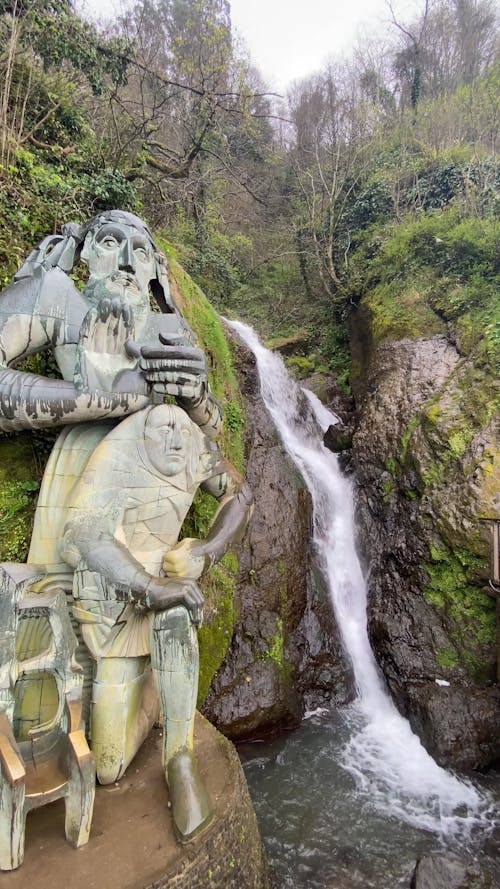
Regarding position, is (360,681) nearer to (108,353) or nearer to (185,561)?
(185,561)

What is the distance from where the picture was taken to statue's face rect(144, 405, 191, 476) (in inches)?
121

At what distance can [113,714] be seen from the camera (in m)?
2.84

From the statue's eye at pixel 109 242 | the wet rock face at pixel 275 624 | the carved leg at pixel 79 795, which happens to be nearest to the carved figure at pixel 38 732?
the carved leg at pixel 79 795

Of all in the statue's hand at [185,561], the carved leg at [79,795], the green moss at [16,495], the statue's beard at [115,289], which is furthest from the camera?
the green moss at [16,495]

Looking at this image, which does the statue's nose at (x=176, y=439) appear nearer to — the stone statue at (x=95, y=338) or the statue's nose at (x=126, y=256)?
the stone statue at (x=95, y=338)

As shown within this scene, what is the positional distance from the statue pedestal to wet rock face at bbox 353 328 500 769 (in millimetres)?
3736

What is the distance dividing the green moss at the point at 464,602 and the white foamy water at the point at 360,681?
1.16 m

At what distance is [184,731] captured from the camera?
281cm

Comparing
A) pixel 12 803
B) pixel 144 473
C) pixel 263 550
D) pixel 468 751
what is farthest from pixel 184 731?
pixel 468 751

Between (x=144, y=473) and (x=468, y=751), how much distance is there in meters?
5.32

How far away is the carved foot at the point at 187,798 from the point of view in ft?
8.33

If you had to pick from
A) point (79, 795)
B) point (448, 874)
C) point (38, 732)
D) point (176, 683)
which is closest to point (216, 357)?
point (176, 683)

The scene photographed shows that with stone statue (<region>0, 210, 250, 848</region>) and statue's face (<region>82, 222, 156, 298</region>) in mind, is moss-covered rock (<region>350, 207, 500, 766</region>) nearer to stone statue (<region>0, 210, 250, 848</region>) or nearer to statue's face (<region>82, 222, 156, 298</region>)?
stone statue (<region>0, 210, 250, 848</region>)

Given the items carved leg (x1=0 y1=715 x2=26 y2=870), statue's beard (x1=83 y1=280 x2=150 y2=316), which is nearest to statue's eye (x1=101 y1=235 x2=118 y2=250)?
statue's beard (x1=83 y1=280 x2=150 y2=316)
